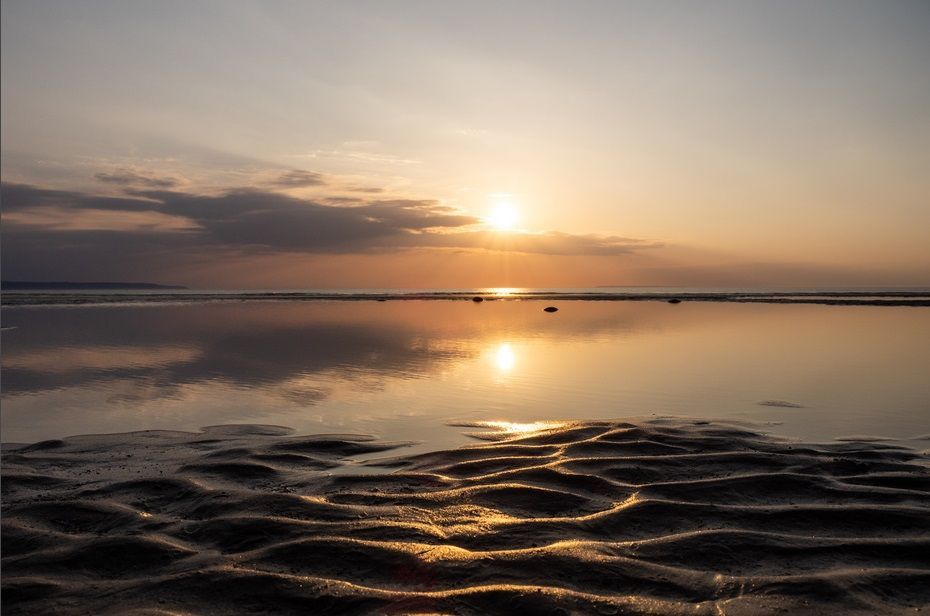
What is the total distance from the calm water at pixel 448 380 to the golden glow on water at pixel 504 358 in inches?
4.0

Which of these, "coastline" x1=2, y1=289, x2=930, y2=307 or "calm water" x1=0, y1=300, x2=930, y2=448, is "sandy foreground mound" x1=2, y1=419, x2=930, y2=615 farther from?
"coastline" x1=2, y1=289, x2=930, y2=307

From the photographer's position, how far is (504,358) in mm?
23469

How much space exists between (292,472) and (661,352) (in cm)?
1818

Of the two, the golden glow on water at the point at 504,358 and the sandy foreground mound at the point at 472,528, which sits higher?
the golden glow on water at the point at 504,358

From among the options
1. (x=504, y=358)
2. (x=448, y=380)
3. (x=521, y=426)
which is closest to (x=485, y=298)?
(x=504, y=358)

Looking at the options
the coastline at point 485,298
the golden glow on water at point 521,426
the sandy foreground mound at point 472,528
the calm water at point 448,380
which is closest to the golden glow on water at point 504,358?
the calm water at point 448,380

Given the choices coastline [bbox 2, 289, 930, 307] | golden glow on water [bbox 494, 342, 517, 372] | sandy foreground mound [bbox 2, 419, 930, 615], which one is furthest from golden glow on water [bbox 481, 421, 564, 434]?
coastline [bbox 2, 289, 930, 307]

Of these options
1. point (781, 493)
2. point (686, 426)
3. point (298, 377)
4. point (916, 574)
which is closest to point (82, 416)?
point (298, 377)

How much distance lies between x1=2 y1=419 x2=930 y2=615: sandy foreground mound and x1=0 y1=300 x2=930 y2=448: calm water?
2.26 metres

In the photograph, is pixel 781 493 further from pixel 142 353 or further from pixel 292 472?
pixel 142 353

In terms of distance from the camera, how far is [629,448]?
1082 centimetres

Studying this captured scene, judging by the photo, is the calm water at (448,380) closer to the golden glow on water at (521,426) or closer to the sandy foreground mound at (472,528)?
the golden glow on water at (521,426)

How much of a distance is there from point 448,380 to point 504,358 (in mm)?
5341

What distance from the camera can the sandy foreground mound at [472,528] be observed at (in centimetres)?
573
